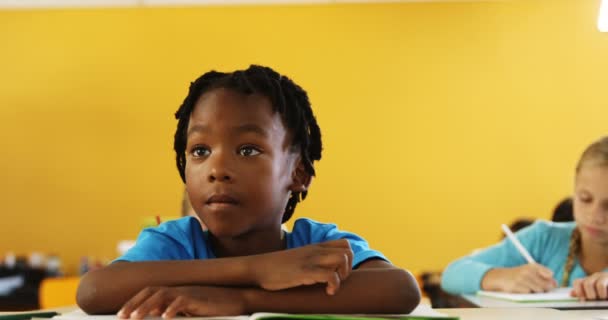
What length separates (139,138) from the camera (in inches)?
174

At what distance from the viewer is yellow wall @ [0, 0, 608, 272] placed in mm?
4328

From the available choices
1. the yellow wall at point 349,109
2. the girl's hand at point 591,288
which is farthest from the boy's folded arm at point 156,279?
the yellow wall at point 349,109

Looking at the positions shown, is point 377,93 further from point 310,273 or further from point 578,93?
point 310,273

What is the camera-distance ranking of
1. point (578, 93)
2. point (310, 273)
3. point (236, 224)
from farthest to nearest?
1. point (578, 93)
2. point (236, 224)
3. point (310, 273)

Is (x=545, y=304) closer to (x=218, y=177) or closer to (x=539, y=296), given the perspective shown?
(x=539, y=296)

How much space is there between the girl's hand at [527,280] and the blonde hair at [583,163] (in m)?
0.25

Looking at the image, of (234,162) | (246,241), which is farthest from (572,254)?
(234,162)

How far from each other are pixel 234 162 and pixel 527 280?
85 cm

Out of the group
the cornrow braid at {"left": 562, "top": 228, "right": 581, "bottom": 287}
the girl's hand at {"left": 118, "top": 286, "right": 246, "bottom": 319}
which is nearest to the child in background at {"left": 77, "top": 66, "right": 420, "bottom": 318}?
the girl's hand at {"left": 118, "top": 286, "right": 246, "bottom": 319}

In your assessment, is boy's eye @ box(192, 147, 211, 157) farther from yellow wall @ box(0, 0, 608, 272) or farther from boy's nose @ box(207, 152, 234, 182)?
yellow wall @ box(0, 0, 608, 272)

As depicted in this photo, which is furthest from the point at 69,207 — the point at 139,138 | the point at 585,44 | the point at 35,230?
the point at 585,44

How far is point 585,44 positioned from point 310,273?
4027 mm

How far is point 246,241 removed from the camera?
104cm

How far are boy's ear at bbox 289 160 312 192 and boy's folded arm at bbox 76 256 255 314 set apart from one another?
0.84 ft
